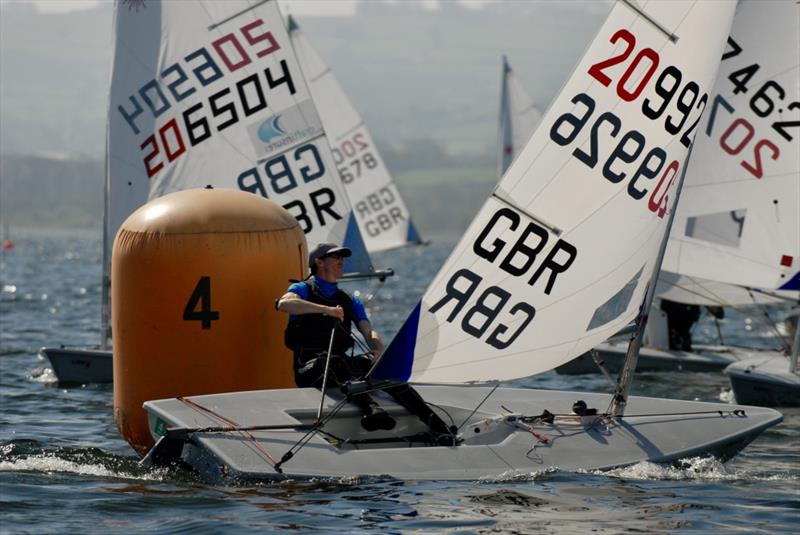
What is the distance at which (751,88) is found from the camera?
14.4m

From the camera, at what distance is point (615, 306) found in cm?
926

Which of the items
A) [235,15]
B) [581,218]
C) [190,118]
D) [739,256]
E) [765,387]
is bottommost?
[765,387]

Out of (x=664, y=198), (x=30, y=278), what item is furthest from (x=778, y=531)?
(x=30, y=278)

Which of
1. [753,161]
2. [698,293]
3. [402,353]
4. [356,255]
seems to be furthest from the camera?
[698,293]

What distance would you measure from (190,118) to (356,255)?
7.93 feet

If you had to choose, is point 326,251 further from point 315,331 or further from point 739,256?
point 739,256

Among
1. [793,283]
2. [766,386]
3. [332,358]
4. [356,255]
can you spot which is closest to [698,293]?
[793,283]

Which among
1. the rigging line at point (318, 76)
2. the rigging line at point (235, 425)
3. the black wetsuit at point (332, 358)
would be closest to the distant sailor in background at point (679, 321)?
the rigging line at point (318, 76)

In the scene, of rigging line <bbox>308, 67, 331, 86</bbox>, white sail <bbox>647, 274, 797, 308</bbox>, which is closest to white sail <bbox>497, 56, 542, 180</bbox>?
rigging line <bbox>308, 67, 331, 86</bbox>

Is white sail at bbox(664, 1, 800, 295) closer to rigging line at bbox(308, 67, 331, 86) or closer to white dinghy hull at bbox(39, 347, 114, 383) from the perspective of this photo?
white dinghy hull at bbox(39, 347, 114, 383)

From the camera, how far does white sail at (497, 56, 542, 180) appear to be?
101ft

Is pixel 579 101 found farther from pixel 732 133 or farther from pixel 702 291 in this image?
pixel 702 291

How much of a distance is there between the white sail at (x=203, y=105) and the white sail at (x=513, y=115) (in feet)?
51.4

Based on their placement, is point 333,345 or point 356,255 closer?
point 333,345
